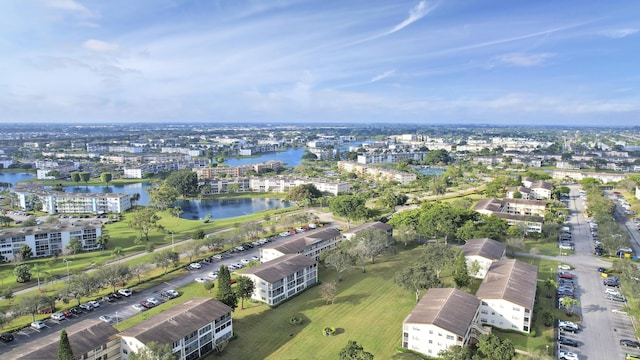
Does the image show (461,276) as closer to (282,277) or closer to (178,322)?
(282,277)

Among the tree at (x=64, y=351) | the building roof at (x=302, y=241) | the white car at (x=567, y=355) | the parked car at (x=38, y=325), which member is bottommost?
the parked car at (x=38, y=325)

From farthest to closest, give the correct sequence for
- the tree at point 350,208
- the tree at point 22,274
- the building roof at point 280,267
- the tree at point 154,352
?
the tree at point 350,208
the tree at point 22,274
the building roof at point 280,267
the tree at point 154,352

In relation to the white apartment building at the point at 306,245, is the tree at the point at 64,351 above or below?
above

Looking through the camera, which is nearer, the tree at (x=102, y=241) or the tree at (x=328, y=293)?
the tree at (x=328, y=293)

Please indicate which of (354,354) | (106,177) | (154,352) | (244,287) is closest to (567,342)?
(354,354)

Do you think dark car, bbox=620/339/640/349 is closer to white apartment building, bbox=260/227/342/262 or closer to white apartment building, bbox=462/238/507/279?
white apartment building, bbox=462/238/507/279

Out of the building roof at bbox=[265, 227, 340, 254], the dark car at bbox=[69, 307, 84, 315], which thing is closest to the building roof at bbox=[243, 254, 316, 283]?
the building roof at bbox=[265, 227, 340, 254]

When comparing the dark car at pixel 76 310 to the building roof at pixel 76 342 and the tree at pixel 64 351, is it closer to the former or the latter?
the building roof at pixel 76 342

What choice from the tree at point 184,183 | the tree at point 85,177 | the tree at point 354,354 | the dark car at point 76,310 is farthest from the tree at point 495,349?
the tree at point 85,177
